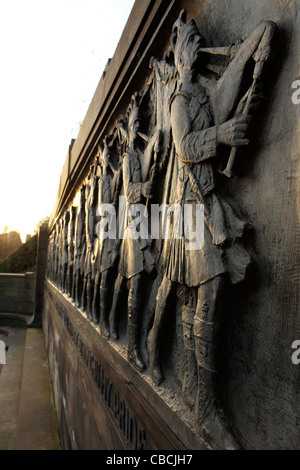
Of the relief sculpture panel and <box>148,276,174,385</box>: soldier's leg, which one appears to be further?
<box>148,276,174,385</box>: soldier's leg

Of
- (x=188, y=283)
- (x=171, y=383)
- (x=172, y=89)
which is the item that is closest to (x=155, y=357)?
(x=171, y=383)

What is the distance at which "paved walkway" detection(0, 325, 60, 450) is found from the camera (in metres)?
4.29

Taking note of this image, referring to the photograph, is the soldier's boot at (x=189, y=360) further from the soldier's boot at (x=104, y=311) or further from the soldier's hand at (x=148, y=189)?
the soldier's boot at (x=104, y=311)

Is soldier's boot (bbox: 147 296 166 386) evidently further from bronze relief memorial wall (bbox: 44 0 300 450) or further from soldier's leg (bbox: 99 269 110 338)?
soldier's leg (bbox: 99 269 110 338)

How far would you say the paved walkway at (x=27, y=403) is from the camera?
429cm

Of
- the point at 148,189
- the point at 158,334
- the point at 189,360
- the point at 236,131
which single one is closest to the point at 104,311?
the point at 158,334

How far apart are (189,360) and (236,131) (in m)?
0.97

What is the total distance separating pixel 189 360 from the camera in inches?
57.3

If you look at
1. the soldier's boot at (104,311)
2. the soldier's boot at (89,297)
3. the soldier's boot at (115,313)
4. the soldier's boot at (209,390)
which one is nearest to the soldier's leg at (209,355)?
the soldier's boot at (209,390)

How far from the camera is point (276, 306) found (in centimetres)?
112

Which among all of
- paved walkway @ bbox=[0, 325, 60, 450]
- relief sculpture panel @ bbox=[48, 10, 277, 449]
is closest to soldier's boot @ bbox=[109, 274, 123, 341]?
relief sculpture panel @ bbox=[48, 10, 277, 449]

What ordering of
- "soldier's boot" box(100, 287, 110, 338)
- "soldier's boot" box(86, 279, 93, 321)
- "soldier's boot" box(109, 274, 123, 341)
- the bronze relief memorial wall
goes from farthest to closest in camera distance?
"soldier's boot" box(86, 279, 93, 321) → "soldier's boot" box(100, 287, 110, 338) → "soldier's boot" box(109, 274, 123, 341) → the bronze relief memorial wall

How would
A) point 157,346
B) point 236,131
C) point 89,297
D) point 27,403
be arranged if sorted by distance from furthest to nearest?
point 27,403 < point 89,297 < point 157,346 < point 236,131

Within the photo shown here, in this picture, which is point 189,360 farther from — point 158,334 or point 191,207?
point 191,207
